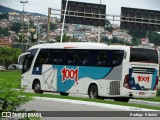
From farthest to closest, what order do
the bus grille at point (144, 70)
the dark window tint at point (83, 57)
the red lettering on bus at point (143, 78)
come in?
the dark window tint at point (83, 57) → the red lettering on bus at point (143, 78) → the bus grille at point (144, 70)

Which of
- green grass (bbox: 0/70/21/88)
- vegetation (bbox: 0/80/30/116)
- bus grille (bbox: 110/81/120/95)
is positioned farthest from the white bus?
vegetation (bbox: 0/80/30/116)

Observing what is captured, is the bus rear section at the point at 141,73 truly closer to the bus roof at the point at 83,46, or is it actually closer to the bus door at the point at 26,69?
the bus roof at the point at 83,46

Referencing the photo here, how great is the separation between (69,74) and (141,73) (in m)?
4.29

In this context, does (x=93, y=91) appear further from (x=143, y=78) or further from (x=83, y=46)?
(x=143, y=78)

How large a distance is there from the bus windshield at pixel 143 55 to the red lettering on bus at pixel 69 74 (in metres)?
3.66

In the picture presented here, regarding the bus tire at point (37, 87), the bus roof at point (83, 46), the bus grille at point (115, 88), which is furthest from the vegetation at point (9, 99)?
the bus tire at point (37, 87)

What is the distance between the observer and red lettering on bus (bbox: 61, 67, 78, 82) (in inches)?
1057

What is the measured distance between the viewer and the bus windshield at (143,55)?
957 inches

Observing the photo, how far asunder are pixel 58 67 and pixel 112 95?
14.2 feet

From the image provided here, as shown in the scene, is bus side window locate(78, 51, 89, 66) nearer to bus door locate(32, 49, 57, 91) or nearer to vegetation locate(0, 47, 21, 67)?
bus door locate(32, 49, 57, 91)

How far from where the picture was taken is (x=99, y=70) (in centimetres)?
2536

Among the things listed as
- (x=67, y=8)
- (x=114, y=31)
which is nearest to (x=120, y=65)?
(x=67, y=8)

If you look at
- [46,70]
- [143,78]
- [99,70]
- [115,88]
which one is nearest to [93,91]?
[99,70]

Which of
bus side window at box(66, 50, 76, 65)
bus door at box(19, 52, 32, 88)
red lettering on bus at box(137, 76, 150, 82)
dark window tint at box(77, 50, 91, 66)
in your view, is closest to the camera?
red lettering on bus at box(137, 76, 150, 82)
